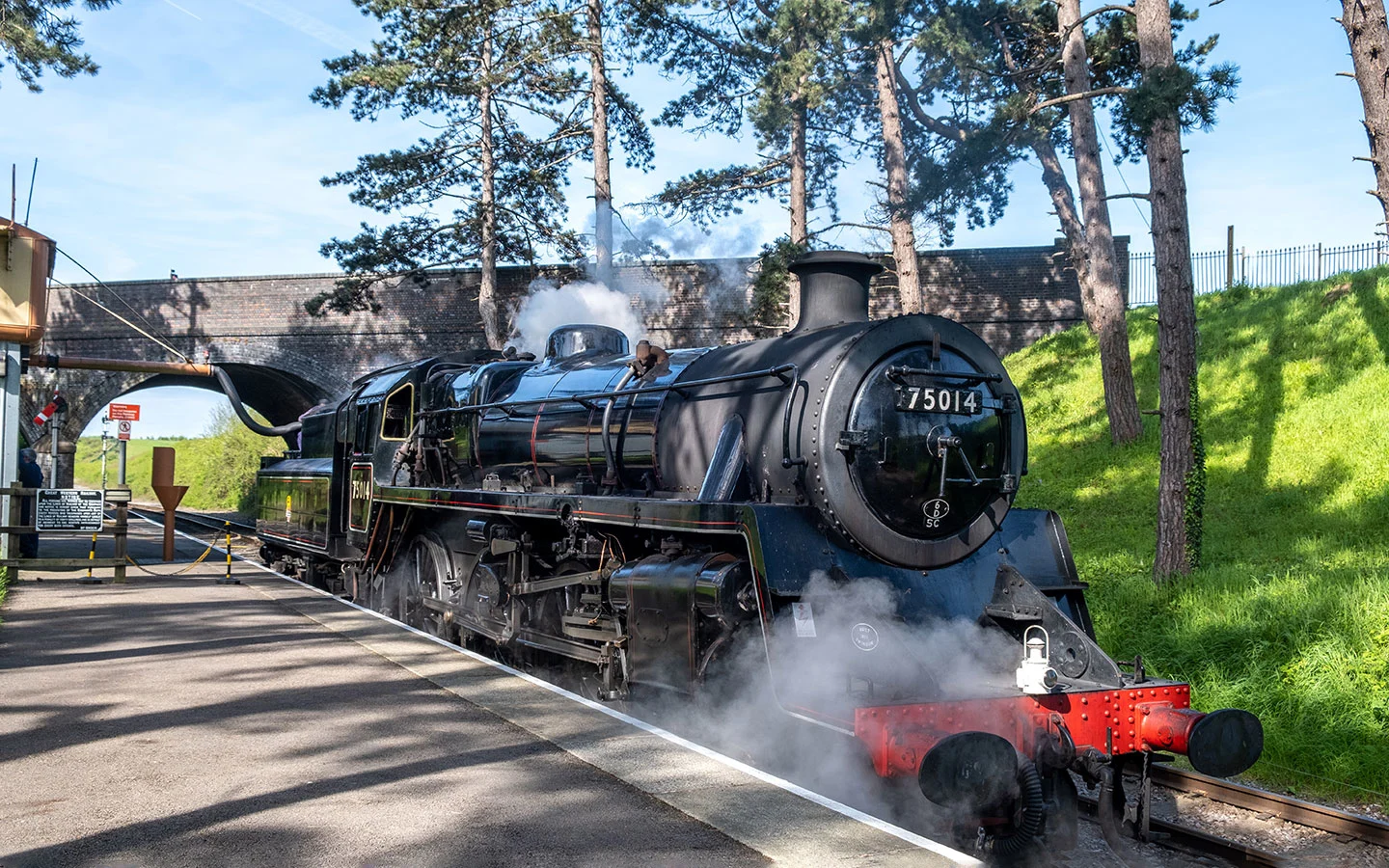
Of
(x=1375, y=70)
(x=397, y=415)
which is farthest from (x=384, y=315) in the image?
(x=1375, y=70)

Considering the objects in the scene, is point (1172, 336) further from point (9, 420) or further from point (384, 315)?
point (384, 315)

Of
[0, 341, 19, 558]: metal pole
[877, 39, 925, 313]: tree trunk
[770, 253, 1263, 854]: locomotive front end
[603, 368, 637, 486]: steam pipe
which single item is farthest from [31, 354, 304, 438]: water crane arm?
[770, 253, 1263, 854]: locomotive front end

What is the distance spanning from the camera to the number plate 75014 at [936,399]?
5.61 metres

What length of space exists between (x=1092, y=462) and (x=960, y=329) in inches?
397

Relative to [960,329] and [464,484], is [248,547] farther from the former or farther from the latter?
[960,329]

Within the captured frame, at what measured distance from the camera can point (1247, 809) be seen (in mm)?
5828

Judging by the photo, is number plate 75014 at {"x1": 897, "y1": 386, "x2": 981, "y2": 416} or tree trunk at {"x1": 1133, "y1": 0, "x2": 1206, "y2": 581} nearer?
number plate 75014 at {"x1": 897, "y1": 386, "x2": 981, "y2": 416}

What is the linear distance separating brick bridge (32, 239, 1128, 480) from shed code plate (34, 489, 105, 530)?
12.4 meters

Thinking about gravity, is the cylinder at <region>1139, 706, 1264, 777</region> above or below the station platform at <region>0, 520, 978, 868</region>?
above

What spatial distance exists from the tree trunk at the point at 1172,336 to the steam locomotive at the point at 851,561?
12.9ft

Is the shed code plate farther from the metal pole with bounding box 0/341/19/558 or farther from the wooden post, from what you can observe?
the metal pole with bounding box 0/341/19/558

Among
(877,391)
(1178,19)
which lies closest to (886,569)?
(877,391)

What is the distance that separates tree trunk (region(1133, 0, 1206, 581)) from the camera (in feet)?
31.7

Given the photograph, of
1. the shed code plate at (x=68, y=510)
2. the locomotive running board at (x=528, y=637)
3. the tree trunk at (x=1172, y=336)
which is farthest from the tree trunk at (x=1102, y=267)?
the shed code plate at (x=68, y=510)
